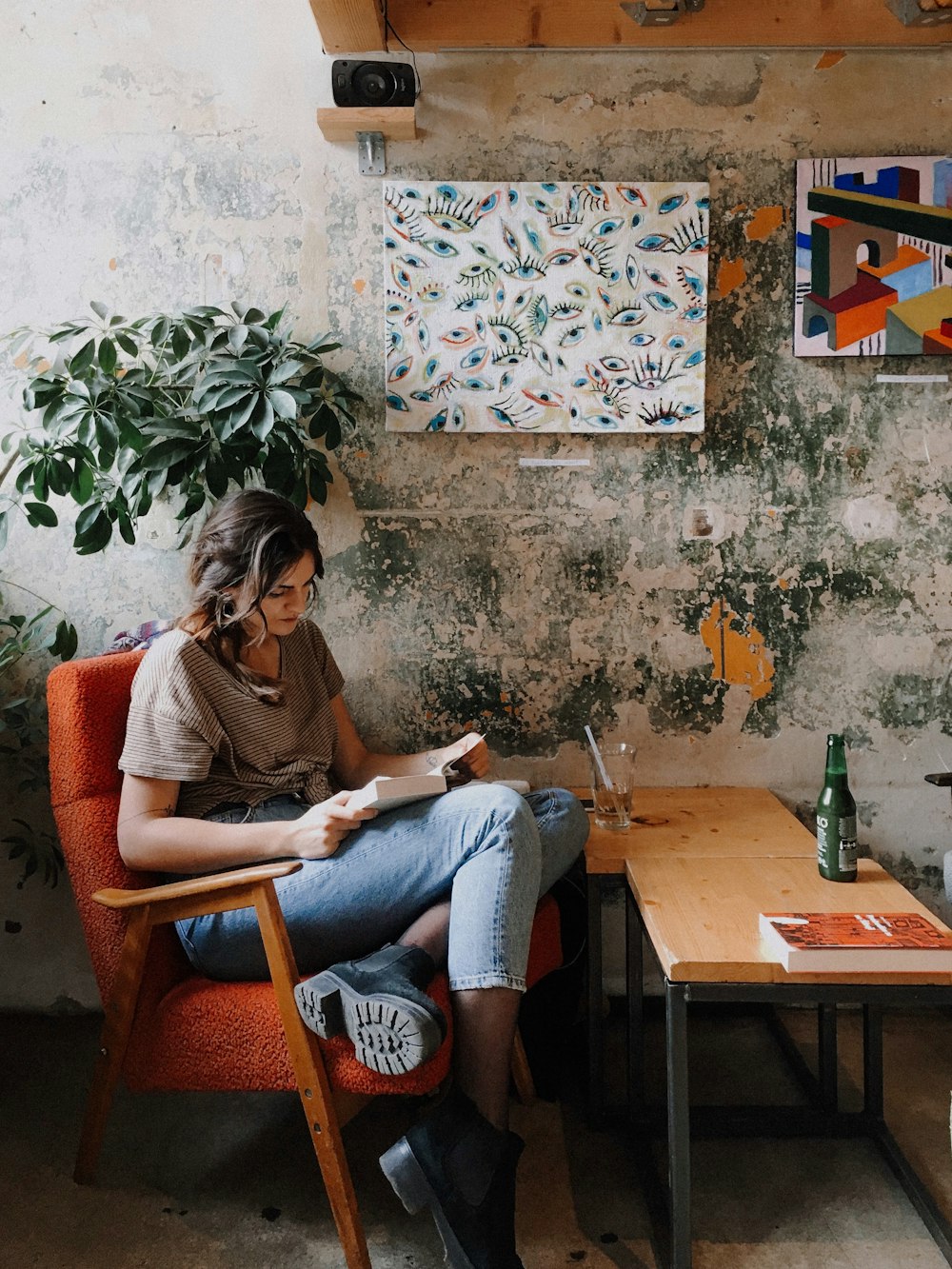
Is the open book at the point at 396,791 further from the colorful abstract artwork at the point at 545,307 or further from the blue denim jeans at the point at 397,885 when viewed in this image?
the colorful abstract artwork at the point at 545,307

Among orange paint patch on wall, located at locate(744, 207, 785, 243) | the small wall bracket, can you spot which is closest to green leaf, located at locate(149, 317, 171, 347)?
the small wall bracket

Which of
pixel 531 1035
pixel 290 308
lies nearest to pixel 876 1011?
pixel 531 1035

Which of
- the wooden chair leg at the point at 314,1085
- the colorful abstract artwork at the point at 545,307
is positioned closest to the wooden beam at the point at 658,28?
the colorful abstract artwork at the point at 545,307

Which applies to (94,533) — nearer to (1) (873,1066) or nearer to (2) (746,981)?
(2) (746,981)

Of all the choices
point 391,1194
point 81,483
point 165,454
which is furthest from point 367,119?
point 391,1194

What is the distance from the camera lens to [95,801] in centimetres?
187

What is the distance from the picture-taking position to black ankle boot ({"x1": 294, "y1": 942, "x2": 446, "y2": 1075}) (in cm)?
150

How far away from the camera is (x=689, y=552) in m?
2.48

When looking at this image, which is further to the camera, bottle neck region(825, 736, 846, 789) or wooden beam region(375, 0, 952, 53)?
wooden beam region(375, 0, 952, 53)

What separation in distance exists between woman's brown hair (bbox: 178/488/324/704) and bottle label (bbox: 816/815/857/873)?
105 cm

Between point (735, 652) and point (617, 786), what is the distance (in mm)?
552

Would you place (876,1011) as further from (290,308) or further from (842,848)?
(290,308)

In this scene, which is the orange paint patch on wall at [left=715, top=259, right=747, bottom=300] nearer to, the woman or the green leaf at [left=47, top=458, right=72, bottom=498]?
the woman

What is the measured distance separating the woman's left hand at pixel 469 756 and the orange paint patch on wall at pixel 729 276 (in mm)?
1227
